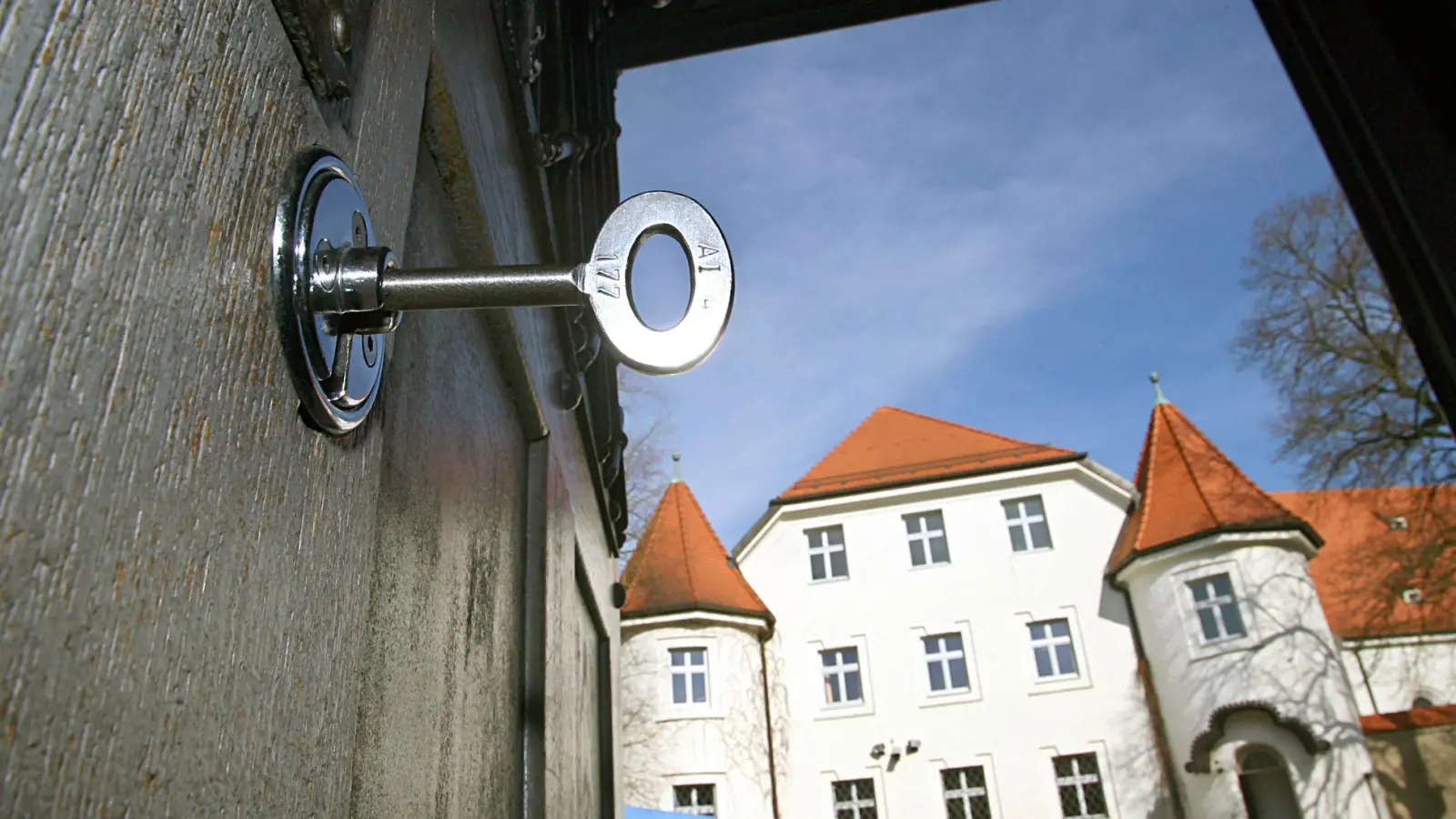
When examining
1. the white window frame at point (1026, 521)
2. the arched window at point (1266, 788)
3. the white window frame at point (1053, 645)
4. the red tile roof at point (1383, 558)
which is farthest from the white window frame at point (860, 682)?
the red tile roof at point (1383, 558)

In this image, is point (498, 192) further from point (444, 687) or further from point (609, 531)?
point (609, 531)

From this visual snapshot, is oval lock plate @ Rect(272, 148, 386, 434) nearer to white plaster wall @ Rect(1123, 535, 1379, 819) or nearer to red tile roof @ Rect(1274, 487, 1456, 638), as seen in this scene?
red tile roof @ Rect(1274, 487, 1456, 638)

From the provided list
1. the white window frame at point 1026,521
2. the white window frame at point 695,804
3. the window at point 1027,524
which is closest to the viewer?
the white window frame at point 695,804

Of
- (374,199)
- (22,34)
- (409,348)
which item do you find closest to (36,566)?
(22,34)

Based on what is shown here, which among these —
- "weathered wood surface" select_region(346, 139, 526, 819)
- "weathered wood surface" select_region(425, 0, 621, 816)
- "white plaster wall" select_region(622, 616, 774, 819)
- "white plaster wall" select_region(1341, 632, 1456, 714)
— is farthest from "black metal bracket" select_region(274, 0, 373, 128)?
"white plaster wall" select_region(1341, 632, 1456, 714)

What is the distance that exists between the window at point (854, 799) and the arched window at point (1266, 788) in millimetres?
6688

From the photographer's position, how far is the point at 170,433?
1.34 ft

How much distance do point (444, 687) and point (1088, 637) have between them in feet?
63.9

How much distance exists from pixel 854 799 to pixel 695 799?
3111 mm

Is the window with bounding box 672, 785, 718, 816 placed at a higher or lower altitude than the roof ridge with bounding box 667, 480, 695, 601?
lower

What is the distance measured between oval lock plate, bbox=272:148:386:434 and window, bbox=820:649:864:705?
64.3 ft

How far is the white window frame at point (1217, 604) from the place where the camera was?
17.4 meters

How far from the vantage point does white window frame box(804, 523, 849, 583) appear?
20.3m

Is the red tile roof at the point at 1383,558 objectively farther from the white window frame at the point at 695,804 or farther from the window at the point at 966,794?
the white window frame at the point at 695,804
